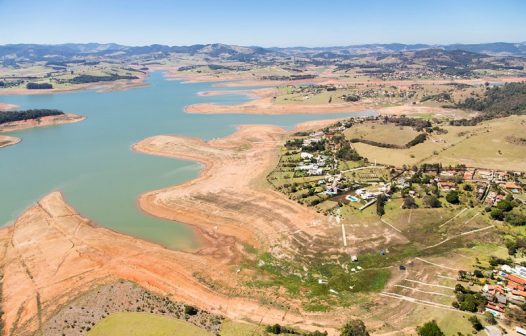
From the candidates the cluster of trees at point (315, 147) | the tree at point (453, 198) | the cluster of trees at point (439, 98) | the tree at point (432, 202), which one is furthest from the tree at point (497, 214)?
the cluster of trees at point (439, 98)

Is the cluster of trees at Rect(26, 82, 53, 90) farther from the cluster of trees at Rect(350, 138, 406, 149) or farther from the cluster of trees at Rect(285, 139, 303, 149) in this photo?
the cluster of trees at Rect(350, 138, 406, 149)

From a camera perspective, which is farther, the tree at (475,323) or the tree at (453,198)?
the tree at (453,198)

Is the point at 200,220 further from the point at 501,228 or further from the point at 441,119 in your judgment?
the point at 441,119

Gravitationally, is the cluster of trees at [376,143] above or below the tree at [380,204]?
above

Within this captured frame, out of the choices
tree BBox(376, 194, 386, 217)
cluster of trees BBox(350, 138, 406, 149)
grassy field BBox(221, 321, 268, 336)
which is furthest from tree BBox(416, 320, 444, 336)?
cluster of trees BBox(350, 138, 406, 149)

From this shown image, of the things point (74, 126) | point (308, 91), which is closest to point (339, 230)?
point (74, 126)

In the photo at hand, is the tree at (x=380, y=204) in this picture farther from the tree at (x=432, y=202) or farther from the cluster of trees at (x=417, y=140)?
the cluster of trees at (x=417, y=140)
